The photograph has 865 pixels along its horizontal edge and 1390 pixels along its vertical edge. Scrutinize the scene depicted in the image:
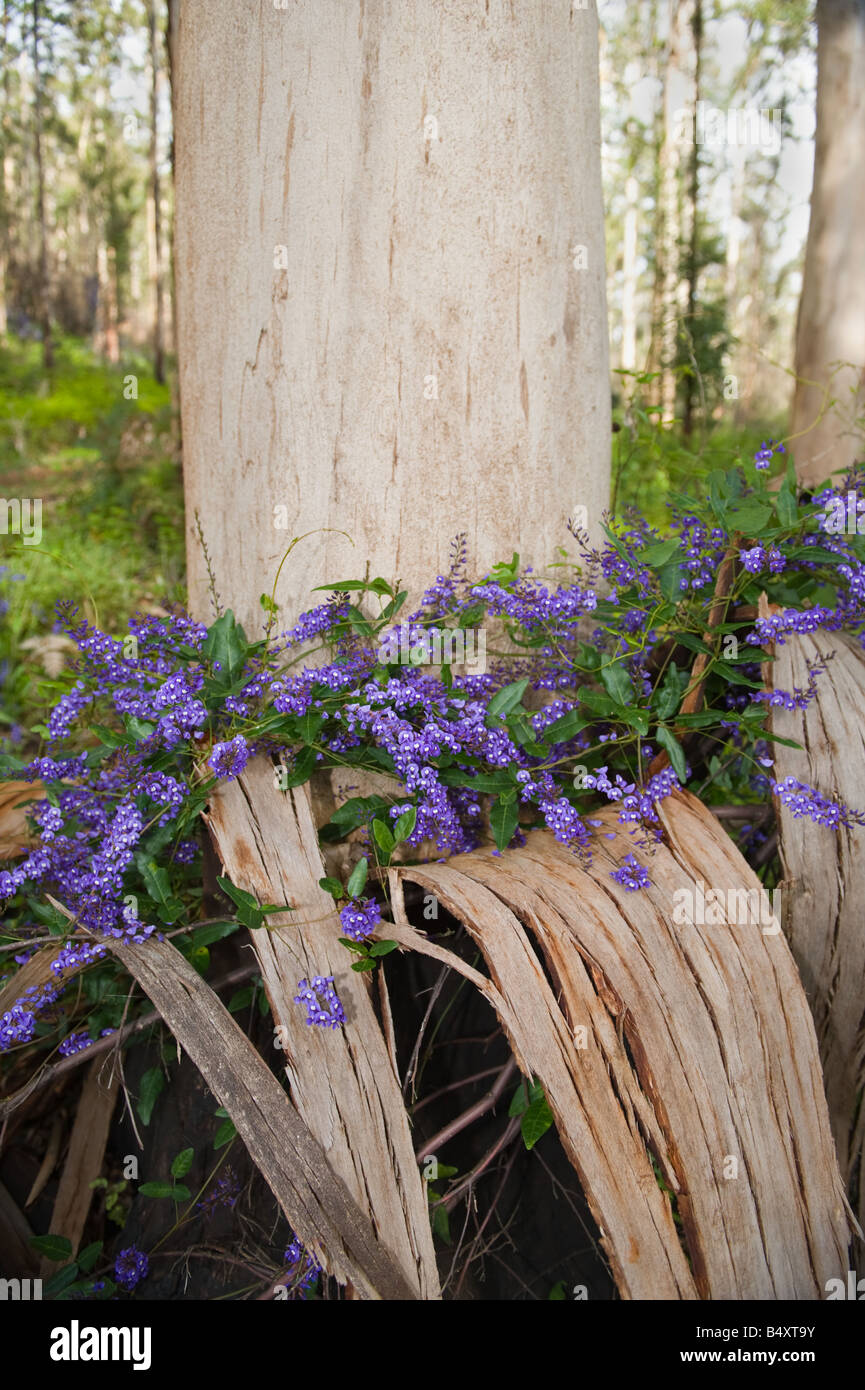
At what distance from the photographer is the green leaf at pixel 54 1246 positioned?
5.51 ft

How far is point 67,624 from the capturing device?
1.81 meters

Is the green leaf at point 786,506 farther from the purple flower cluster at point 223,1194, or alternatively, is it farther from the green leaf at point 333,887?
the purple flower cluster at point 223,1194

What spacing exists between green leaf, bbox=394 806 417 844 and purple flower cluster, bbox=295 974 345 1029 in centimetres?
25

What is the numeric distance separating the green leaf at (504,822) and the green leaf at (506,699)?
0.16 meters

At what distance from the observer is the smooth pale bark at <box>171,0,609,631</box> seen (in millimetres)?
1801

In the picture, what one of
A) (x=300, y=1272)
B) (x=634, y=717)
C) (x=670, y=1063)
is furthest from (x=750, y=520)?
(x=300, y=1272)

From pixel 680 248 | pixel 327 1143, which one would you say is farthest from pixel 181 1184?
pixel 680 248

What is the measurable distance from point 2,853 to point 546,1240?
1363 mm

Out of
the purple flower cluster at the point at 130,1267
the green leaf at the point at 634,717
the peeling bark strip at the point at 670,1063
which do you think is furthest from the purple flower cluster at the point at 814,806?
the purple flower cluster at the point at 130,1267

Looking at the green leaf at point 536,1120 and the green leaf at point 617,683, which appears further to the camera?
the green leaf at point 617,683

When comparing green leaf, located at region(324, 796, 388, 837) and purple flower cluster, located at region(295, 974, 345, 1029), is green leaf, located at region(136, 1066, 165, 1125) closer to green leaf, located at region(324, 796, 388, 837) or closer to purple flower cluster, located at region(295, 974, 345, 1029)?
purple flower cluster, located at region(295, 974, 345, 1029)

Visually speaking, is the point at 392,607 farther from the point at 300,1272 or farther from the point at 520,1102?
the point at 300,1272

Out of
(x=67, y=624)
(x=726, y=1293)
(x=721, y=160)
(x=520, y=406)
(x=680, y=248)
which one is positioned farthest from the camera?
(x=721, y=160)
